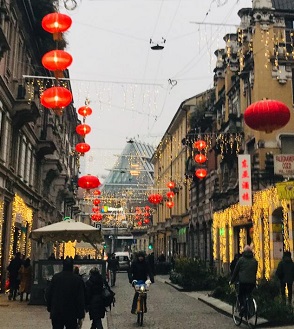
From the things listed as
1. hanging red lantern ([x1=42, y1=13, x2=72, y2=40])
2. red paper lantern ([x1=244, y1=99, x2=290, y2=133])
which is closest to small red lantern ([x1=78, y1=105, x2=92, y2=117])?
hanging red lantern ([x1=42, y1=13, x2=72, y2=40])

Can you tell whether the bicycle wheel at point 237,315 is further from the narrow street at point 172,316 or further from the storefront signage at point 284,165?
the storefront signage at point 284,165

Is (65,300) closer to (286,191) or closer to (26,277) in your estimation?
(26,277)

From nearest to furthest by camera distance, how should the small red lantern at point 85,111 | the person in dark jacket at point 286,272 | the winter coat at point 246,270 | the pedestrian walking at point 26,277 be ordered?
the winter coat at point 246,270, the person in dark jacket at point 286,272, the pedestrian walking at point 26,277, the small red lantern at point 85,111

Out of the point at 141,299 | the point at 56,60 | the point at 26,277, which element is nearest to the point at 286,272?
the point at 141,299

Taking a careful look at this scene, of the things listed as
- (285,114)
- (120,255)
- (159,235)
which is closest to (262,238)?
(285,114)

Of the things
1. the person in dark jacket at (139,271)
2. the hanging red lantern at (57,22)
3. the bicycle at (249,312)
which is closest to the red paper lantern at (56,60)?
the hanging red lantern at (57,22)

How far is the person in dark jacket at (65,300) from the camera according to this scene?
694cm

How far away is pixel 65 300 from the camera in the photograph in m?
6.95

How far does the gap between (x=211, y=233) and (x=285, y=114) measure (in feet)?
73.0

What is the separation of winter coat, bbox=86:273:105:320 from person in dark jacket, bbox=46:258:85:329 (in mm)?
1767

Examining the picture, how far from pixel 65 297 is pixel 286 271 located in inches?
351

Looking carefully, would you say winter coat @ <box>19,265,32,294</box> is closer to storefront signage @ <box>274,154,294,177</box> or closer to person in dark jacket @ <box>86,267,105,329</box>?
person in dark jacket @ <box>86,267,105,329</box>

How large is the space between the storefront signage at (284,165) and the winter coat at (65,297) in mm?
14040

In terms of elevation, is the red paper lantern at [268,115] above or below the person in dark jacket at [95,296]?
above
